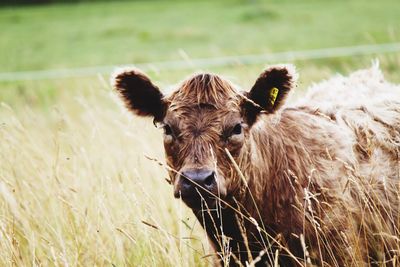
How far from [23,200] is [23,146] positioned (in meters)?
0.74

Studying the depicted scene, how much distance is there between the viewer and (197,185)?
3.01 m

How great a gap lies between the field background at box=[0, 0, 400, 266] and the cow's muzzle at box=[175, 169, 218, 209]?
265 mm

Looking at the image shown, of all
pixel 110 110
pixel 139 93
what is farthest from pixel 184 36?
pixel 139 93

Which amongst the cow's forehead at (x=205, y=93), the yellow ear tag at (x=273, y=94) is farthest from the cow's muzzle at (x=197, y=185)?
the yellow ear tag at (x=273, y=94)

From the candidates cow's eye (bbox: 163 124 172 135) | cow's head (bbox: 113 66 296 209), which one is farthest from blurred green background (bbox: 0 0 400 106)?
cow's eye (bbox: 163 124 172 135)

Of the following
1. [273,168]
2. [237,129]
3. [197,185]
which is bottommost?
[273,168]

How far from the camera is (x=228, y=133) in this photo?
3.38 meters

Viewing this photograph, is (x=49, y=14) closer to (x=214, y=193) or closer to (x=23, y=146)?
(x=23, y=146)

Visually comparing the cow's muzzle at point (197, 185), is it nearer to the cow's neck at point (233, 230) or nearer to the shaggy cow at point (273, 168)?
the shaggy cow at point (273, 168)

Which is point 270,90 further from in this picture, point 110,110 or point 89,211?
point 110,110

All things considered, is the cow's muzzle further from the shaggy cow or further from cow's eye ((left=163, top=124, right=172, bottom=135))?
cow's eye ((left=163, top=124, right=172, bottom=135))

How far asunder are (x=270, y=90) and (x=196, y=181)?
2.93 feet

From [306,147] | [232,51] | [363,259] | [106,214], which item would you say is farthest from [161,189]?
[232,51]

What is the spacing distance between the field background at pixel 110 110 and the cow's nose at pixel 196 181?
1.05 feet
